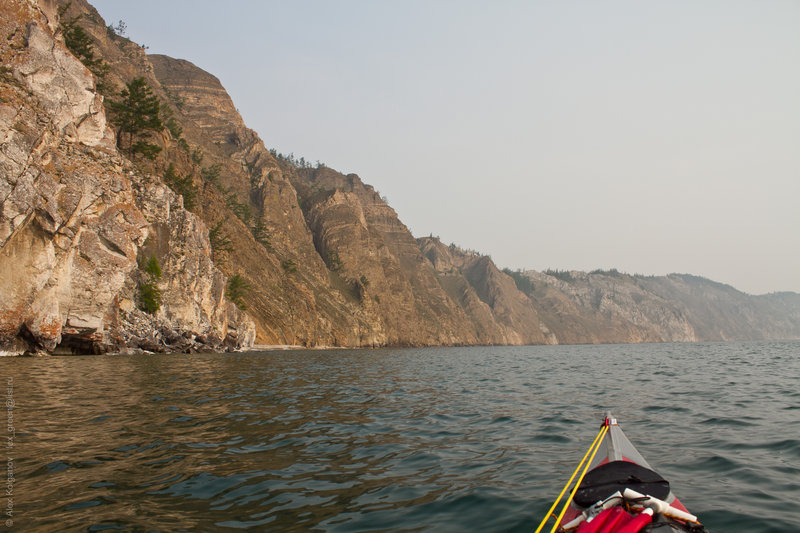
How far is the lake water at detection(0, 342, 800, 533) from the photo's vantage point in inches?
215

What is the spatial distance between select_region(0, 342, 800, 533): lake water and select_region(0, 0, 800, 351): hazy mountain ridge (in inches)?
652

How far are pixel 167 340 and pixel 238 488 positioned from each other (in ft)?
129

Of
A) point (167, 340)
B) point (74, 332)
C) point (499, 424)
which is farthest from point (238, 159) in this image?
point (499, 424)

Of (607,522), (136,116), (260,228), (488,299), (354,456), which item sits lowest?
(354,456)

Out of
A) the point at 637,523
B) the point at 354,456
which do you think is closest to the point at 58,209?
the point at 354,456

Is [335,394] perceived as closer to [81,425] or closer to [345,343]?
[81,425]

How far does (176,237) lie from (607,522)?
4930cm

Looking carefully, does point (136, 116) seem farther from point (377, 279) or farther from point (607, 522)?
point (377, 279)

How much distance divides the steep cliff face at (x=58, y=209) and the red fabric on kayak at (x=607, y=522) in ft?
106

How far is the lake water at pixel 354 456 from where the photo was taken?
545cm

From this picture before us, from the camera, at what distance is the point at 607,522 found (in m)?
3.89

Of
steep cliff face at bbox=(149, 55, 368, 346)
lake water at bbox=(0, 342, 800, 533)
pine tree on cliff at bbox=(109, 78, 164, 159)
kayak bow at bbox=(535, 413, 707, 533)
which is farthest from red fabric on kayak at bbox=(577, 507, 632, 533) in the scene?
steep cliff face at bbox=(149, 55, 368, 346)

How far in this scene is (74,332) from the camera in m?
30.6

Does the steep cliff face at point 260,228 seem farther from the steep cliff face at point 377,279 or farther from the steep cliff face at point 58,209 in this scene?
the steep cliff face at point 58,209
